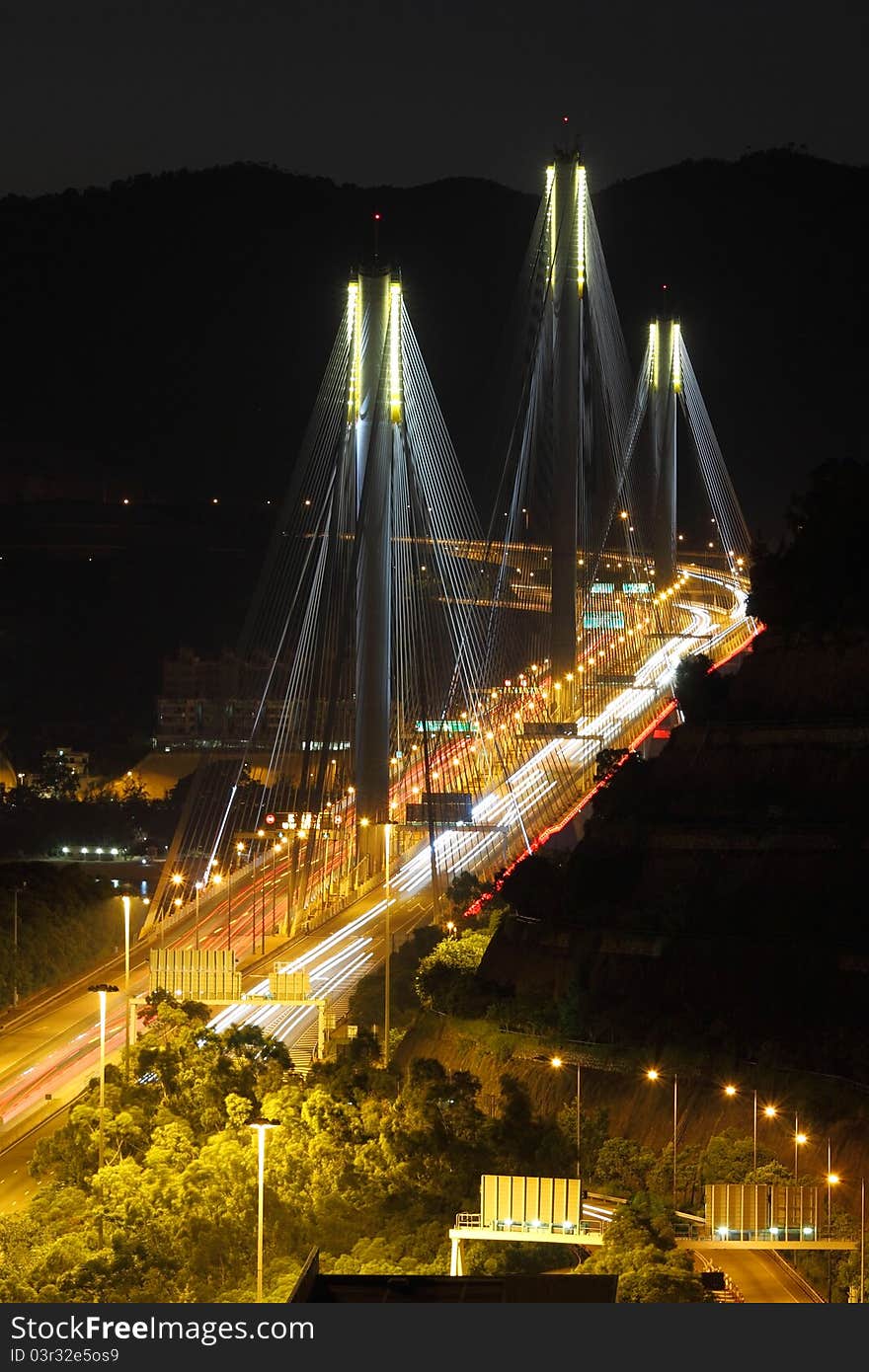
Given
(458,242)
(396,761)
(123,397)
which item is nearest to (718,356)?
(458,242)

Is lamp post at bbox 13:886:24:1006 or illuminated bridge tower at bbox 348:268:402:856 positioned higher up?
illuminated bridge tower at bbox 348:268:402:856

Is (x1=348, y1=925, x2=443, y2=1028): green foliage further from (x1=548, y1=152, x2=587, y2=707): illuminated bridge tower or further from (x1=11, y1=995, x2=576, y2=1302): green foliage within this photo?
(x1=548, y1=152, x2=587, y2=707): illuminated bridge tower

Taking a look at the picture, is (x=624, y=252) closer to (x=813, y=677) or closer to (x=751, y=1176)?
(x=813, y=677)

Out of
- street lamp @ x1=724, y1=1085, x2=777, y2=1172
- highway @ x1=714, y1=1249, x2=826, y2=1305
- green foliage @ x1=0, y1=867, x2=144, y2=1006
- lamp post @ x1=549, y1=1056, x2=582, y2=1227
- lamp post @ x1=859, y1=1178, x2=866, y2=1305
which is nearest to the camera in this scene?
highway @ x1=714, y1=1249, x2=826, y2=1305

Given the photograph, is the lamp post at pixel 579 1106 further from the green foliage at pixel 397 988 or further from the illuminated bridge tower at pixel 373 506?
the illuminated bridge tower at pixel 373 506

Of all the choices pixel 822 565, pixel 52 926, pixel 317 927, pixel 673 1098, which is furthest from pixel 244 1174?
pixel 52 926

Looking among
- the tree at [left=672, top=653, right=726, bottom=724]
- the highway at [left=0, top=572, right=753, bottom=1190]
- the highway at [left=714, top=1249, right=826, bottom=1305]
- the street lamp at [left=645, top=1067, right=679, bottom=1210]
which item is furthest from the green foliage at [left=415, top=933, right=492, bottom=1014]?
the highway at [left=714, top=1249, right=826, bottom=1305]

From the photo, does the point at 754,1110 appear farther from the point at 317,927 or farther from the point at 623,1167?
the point at 317,927
